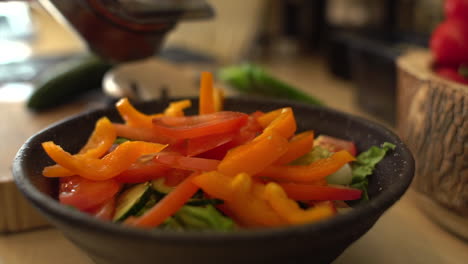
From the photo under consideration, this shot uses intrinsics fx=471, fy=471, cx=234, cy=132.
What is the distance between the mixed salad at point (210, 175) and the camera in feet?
1.63

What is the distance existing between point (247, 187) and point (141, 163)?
159 millimetres

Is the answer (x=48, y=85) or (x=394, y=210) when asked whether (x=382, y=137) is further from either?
(x=48, y=85)

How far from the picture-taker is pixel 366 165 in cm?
67

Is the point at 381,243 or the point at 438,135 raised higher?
the point at 438,135

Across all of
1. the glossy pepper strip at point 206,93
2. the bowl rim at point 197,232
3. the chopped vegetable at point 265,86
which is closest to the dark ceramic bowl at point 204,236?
the bowl rim at point 197,232

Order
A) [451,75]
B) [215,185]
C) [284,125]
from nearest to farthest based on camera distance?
[215,185]
[284,125]
[451,75]

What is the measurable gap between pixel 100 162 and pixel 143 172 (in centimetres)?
5

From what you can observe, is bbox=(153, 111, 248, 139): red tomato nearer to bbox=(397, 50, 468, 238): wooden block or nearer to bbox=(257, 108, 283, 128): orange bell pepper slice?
bbox=(257, 108, 283, 128): orange bell pepper slice

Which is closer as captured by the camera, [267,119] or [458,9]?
[267,119]

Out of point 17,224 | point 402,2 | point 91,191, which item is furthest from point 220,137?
point 402,2

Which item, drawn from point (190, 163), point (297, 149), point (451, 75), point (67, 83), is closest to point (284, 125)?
point (297, 149)

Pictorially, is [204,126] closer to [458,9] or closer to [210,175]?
[210,175]

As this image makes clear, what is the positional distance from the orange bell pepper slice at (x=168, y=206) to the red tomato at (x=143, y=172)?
5 centimetres

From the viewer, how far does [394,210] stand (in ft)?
2.69
